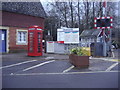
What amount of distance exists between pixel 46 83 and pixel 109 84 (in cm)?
221

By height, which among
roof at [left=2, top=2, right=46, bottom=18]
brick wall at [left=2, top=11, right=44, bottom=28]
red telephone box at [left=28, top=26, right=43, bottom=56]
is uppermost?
roof at [left=2, top=2, right=46, bottom=18]

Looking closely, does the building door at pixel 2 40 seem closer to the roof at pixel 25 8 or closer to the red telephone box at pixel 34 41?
the roof at pixel 25 8

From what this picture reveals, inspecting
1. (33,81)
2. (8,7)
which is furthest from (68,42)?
(33,81)

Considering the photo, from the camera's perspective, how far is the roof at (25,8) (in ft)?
61.2

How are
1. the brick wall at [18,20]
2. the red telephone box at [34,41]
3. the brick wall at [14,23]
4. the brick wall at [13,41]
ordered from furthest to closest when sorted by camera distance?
the brick wall at [13,41], the brick wall at [14,23], the brick wall at [18,20], the red telephone box at [34,41]

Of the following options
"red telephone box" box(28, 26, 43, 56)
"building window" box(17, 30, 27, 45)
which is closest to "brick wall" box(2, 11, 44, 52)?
"building window" box(17, 30, 27, 45)

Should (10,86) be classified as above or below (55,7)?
below

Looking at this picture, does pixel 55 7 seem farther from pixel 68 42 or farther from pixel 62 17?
pixel 68 42

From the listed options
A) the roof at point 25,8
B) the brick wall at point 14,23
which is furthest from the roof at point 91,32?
the brick wall at point 14,23

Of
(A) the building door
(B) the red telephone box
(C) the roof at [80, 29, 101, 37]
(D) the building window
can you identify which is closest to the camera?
(B) the red telephone box

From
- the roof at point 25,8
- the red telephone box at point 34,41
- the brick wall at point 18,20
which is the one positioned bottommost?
the red telephone box at point 34,41

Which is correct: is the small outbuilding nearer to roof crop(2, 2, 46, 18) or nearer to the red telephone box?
roof crop(2, 2, 46, 18)

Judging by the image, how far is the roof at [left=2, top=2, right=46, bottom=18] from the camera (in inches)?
734

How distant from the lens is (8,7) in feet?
61.1
